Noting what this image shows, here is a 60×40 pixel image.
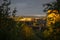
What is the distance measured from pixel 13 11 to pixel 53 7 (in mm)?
2037

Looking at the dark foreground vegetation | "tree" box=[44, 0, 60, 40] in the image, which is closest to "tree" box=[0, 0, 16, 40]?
the dark foreground vegetation

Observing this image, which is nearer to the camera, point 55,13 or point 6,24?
point 6,24

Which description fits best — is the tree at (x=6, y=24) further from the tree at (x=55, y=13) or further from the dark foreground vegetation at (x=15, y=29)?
the tree at (x=55, y=13)

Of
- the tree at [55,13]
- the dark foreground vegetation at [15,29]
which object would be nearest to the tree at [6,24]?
the dark foreground vegetation at [15,29]

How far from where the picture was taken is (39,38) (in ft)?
36.5

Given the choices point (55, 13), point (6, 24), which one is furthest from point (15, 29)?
point (55, 13)

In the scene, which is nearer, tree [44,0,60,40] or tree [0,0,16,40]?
tree [0,0,16,40]

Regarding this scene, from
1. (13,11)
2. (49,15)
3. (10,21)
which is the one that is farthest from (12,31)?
(49,15)

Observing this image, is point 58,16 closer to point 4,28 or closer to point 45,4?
point 45,4

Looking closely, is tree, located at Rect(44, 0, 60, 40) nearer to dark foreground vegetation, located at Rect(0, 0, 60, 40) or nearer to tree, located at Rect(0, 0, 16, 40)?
dark foreground vegetation, located at Rect(0, 0, 60, 40)

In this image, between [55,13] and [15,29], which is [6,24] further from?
[55,13]

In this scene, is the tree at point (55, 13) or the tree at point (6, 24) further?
the tree at point (55, 13)

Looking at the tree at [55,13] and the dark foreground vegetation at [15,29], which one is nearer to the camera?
the dark foreground vegetation at [15,29]

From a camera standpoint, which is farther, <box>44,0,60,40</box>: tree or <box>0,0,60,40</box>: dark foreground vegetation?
<box>44,0,60,40</box>: tree
